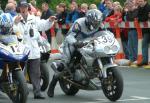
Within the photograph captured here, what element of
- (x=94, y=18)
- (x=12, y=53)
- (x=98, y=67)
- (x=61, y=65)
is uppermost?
(x=94, y=18)

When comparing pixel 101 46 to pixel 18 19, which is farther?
pixel 18 19

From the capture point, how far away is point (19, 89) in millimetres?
10688

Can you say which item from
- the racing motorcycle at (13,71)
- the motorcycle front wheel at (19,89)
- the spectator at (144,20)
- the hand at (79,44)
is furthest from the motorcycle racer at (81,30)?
the spectator at (144,20)

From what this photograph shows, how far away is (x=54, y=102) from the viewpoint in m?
12.0

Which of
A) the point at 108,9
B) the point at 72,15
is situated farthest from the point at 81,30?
the point at 72,15

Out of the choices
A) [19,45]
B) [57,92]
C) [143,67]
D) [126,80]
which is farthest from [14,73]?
[143,67]

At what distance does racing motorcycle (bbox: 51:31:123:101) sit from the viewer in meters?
11.6

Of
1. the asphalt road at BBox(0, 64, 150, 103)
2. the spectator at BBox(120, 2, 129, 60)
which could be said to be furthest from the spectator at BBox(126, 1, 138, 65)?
the asphalt road at BBox(0, 64, 150, 103)

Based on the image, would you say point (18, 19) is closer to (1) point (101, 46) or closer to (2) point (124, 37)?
(1) point (101, 46)

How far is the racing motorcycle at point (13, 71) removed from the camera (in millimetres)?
10703

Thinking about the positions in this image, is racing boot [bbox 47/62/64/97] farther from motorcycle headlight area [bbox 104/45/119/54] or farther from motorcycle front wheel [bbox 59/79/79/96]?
motorcycle headlight area [bbox 104/45/119/54]

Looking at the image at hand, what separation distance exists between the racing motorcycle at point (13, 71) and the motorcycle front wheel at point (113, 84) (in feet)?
5.30

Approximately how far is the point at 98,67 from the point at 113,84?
1.51 feet

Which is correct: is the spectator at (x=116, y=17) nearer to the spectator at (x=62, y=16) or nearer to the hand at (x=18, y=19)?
the spectator at (x=62, y=16)
